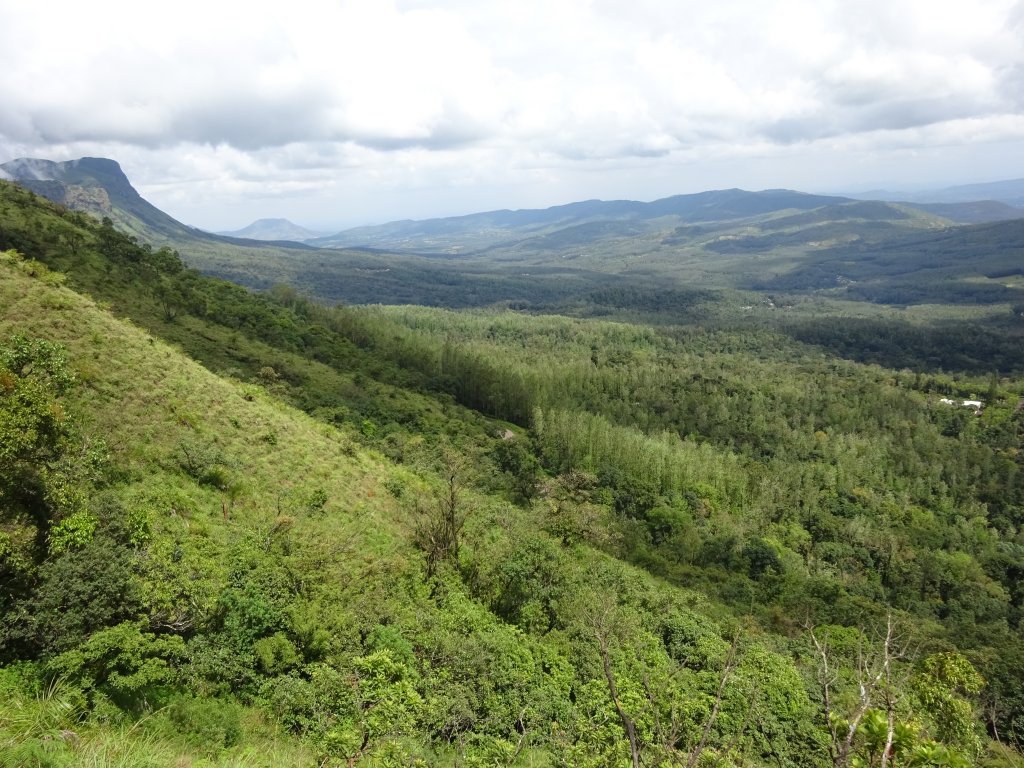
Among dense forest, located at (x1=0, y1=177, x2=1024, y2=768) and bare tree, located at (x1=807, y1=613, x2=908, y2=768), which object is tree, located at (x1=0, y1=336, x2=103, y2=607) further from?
bare tree, located at (x1=807, y1=613, x2=908, y2=768)

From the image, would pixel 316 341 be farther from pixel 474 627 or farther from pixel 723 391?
pixel 723 391

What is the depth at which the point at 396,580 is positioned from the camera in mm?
25312

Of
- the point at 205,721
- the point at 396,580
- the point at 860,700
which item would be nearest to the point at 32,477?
the point at 205,721

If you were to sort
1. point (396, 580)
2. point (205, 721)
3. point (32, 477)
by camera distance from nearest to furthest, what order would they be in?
point (205, 721) → point (32, 477) → point (396, 580)

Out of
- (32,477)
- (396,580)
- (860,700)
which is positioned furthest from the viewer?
(396,580)

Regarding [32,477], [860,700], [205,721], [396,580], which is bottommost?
[396,580]

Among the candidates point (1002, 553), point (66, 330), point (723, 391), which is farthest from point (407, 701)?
point (723, 391)

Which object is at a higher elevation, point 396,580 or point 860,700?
point 860,700

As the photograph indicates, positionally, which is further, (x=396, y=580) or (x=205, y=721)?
(x=396, y=580)

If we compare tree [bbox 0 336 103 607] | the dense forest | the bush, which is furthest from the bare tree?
tree [bbox 0 336 103 607]

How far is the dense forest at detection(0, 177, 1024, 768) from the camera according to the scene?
45.2 feet

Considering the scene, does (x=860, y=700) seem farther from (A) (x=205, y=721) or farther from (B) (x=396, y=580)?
(B) (x=396, y=580)

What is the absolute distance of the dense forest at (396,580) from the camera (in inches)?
543

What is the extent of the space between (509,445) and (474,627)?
51704 mm
